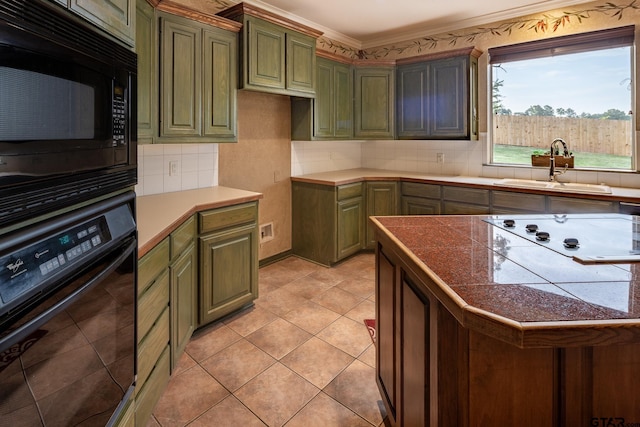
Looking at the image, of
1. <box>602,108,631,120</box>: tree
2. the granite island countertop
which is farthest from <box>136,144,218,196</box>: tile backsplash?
<box>602,108,631,120</box>: tree

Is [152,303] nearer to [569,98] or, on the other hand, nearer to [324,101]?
[324,101]

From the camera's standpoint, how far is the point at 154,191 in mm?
2811

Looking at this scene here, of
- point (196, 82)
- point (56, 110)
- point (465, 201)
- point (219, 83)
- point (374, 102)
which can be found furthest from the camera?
point (374, 102)

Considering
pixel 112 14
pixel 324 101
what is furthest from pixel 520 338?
pixel 324 101

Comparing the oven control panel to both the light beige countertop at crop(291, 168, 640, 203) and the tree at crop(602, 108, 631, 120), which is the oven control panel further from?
the tree at crop(602, 108, 631, 120)

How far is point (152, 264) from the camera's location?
1653 millimetres

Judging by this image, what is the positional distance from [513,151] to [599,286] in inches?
138

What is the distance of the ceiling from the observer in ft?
11.9

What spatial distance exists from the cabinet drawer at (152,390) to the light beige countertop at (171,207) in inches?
23.7

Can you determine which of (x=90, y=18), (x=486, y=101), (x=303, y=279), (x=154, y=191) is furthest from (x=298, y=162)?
(x=90, y=18)

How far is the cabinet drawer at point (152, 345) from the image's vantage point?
1551mm

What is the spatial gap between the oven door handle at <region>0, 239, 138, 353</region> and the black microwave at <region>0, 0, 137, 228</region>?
20cm

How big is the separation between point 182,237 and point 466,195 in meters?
2.79

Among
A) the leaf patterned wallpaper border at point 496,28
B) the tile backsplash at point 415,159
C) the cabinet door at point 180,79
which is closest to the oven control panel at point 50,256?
the cabinet door at point 180,79
